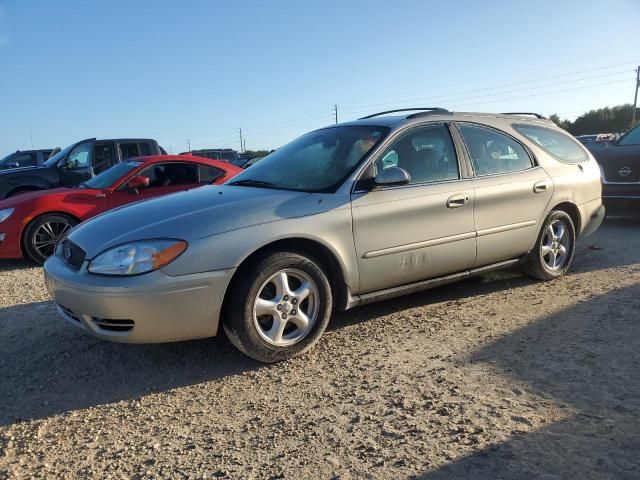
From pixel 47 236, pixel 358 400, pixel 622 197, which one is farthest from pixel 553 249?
pixel 47 236

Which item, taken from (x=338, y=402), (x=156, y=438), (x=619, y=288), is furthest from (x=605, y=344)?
(x=156, y=438)

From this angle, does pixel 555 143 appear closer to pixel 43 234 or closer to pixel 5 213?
pixel 43 234

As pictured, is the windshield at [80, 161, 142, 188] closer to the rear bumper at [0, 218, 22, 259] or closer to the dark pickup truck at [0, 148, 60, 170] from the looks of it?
the rear bumper at [0, 218, 22, 259]

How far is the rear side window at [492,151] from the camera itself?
15.0 ft

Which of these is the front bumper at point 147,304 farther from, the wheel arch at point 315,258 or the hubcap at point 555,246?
the hubcap at point 555,246

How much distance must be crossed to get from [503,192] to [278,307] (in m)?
2.29

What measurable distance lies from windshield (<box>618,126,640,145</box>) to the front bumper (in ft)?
25.7

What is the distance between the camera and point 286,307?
3510 mm

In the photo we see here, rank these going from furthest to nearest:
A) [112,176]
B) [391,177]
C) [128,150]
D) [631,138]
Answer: [128,150], [631,138], [112,176], [391,177]

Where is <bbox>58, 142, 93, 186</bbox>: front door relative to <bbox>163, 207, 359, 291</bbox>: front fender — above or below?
above

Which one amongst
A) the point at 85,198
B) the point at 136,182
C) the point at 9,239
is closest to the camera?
the point at 9,239

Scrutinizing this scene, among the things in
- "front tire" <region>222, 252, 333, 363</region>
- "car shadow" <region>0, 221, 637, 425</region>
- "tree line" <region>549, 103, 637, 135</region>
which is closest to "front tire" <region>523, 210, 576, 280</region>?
"car shadow" <region>0, 221, 637, 425</region>

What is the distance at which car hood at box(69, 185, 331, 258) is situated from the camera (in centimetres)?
331

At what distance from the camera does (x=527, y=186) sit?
15.7ft
